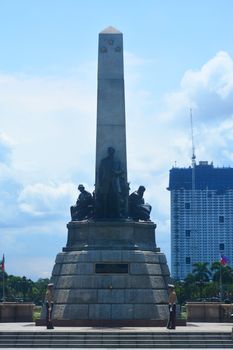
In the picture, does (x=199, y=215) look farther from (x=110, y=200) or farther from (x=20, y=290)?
(x=110, y=200)

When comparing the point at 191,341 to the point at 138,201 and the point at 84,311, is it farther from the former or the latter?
the point at 138,201

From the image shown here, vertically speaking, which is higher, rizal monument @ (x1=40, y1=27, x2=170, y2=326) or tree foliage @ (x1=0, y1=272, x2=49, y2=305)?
tree foliage @ (x1=0, y1=272, x2=49, y2=305)

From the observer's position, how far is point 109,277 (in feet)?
104

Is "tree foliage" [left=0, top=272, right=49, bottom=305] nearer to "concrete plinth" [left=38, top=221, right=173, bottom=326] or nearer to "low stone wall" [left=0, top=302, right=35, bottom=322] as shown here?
"low stone wall" [left=0, top=302, right=35, bottom=322]

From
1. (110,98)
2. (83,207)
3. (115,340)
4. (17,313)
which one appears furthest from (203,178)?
(115,340)

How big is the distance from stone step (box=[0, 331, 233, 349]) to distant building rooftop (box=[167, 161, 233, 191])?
161 metres

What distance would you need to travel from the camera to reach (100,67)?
34844mm

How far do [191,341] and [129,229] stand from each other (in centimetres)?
869

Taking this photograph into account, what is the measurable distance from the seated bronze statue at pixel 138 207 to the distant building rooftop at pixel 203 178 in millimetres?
151420

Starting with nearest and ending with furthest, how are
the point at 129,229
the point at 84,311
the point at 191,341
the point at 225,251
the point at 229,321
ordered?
the point at 191,341 < the point at 84,311 < the point at 129,229 < the point at 229,321 < the point at 225,251

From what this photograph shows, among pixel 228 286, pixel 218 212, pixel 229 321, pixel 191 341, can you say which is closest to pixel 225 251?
pixel 218 212

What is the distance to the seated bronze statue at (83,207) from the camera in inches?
1337

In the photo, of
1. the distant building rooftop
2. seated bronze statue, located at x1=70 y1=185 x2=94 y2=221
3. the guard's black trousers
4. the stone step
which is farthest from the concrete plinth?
the distant building rooftop

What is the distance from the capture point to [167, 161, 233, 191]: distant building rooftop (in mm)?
186125
